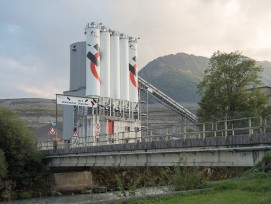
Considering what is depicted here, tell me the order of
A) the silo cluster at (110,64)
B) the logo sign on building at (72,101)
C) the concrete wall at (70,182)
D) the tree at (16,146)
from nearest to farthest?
the logo sign on building at (72,101), the tree at (16,146), the concrete wall at (70,182), the silo cluster at (110,64)

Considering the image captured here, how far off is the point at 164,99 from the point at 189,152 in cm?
5839

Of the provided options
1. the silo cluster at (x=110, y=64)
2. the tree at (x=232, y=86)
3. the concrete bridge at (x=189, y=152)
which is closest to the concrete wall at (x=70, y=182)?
the concrete bridge at (x=189, y=152)

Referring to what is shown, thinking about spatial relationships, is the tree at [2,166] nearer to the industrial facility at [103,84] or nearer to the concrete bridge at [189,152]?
the concrete bridge at [189,152]

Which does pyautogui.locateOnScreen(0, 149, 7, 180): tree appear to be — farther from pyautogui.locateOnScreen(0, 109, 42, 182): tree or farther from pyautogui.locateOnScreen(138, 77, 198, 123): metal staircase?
pyautogui.locateOnScreen(138, 77, 198, 123): metal staircase

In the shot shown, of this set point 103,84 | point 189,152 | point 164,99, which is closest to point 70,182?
point 103,84

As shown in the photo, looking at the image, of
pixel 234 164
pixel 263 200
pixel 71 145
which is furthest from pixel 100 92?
pixel 263 200

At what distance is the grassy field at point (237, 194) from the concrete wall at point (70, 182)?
40.3 meters

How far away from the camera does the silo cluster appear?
69.6 meters

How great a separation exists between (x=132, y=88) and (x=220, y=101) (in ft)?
93.6

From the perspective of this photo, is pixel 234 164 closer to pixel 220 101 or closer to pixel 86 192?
pixel 220 101

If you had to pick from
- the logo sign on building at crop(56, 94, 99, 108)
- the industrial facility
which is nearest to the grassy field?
the logo sign on building at crop(56, 94, 99, 108)

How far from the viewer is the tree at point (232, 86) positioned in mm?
51312

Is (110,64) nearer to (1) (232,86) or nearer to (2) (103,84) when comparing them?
(2) (103,84)

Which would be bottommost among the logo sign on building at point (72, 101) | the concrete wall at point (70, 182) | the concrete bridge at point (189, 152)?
the concrete wall at point (70, 182)
